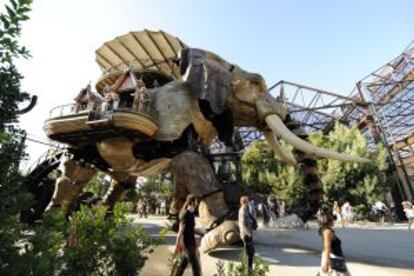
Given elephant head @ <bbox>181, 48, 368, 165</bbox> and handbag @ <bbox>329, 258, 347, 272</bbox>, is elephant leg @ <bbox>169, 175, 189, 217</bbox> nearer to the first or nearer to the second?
elephant head @ <bbox>181, 48, 368, 165</bbox>

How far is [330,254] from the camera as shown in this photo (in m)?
4.91

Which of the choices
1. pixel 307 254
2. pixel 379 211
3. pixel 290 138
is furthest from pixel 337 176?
pixel 307 254

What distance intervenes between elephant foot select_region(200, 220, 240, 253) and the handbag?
11.3 ft

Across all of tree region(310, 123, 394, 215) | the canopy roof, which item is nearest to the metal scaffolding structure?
tree region(310, 123, 394, 215)

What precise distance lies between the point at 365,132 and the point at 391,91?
414 cm

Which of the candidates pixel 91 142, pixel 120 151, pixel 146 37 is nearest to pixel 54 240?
pixel 120 151

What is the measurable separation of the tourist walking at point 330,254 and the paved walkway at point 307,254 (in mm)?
2512

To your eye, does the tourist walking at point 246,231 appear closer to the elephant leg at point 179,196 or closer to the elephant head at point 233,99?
the elephant head at point 233,99

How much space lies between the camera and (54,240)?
3.07 metres

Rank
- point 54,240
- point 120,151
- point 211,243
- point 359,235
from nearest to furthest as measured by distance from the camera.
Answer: point 54,240
point 211,243
point 120,151
point 359,235

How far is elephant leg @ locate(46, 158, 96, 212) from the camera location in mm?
11102

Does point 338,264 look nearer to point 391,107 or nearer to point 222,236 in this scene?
point 222,236

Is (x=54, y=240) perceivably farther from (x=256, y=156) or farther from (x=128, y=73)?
(x=256, y=156)

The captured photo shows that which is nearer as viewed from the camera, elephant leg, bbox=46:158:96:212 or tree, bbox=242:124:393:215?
elephant leg, bbox=46:158:96:212
